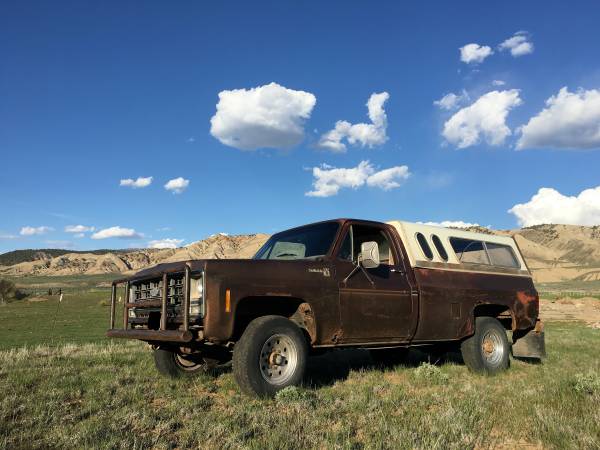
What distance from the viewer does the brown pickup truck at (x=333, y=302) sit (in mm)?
5090

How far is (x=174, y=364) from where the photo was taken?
6711mm

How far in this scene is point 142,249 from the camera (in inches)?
7028

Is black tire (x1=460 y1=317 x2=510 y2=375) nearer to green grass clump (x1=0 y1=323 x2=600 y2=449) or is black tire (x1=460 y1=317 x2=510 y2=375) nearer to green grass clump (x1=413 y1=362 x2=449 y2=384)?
green grass clump (x1=0 y1=323 x2=600 y2=449)

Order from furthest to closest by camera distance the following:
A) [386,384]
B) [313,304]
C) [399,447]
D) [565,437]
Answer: [386,384]
[313,304]
[565,437]
[399,447]

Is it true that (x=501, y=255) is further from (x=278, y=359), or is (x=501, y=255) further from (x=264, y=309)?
(x=278, y=359)

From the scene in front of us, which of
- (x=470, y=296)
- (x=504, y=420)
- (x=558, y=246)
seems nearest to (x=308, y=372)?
(x=470, y=296)

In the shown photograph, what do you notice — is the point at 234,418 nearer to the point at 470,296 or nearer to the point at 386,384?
the point at 386,384

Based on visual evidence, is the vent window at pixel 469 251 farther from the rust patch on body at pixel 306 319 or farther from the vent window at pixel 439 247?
the rust patch on body at pixel 306 319

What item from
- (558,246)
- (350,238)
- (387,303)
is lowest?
(387,303)

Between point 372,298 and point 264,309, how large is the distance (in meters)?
1.49

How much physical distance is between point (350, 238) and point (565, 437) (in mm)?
3340

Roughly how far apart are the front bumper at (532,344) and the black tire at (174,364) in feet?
17.2

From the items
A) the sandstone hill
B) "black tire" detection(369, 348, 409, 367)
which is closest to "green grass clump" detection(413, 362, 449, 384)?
"black tire" detection(369, 348, 409, 367)

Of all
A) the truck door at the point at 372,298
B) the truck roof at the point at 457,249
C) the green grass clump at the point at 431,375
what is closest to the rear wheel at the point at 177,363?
the truck door at the point at 372,298
